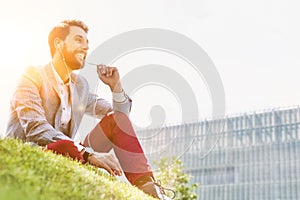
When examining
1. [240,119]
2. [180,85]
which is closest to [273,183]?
[240,119]

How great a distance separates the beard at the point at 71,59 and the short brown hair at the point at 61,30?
173mm

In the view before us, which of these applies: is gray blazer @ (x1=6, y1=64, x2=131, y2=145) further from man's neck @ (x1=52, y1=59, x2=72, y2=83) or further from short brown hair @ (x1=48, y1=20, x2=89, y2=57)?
short brown hair @ (x1=48, y1=20, x2=89, y2=57)

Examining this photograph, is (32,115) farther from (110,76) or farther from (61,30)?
(61,30)

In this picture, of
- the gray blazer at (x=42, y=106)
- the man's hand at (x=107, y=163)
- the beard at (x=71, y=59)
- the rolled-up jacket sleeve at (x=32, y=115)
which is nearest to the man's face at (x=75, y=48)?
the beard at (x=71, y=59)

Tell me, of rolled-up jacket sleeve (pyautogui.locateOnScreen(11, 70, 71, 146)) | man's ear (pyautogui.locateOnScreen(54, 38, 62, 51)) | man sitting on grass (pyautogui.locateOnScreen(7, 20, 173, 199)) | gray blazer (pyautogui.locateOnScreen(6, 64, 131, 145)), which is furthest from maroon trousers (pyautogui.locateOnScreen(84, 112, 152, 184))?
man's ear (pyautogui.locateOnScreen(54, 38, 62, 51))

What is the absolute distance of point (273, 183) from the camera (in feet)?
282

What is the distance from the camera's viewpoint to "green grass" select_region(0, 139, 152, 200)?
241cm

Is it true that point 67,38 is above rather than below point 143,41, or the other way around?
below

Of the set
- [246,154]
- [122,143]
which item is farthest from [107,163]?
[246,154]

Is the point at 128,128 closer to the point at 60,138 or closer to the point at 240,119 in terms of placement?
the point at 60,138

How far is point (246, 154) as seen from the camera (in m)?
91.3

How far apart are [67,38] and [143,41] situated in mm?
2230

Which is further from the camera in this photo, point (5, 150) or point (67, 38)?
point (67, 38)

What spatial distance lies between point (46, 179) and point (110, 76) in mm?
2042
